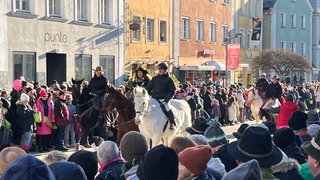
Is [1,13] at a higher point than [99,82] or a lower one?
higher

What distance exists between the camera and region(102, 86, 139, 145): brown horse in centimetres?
1364

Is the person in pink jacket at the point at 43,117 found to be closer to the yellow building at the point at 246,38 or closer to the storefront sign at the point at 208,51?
the storefront sign at the point at 208,51

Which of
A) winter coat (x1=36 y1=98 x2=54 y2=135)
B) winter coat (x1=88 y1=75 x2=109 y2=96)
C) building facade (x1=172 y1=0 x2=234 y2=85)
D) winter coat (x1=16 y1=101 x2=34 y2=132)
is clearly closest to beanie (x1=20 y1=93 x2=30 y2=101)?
winter coat (x1=16 y1=101 x2=34 y2=132)

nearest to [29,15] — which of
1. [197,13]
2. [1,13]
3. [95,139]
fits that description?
[1,13]

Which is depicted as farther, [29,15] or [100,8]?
[100,8]

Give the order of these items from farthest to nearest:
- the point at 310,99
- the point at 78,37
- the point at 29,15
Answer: the point at 310,99 → the point at 78,37 → the point at 29,15

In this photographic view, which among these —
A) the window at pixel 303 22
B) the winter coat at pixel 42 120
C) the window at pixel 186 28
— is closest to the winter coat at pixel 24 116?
the winter coat at pixel 42 120

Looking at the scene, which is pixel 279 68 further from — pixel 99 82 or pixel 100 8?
pixel 99 82

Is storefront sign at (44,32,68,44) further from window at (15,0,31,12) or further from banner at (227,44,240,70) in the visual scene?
banner at (227,44,240,70)

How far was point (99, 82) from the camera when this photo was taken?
1515 centimetres

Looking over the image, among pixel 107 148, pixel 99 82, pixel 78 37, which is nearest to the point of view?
pixel 107 148

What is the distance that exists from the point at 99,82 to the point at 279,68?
30601 millimetres

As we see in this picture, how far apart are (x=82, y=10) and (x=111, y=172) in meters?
22.4

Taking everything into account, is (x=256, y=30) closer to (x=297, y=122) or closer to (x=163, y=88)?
(x=163, y=88)
